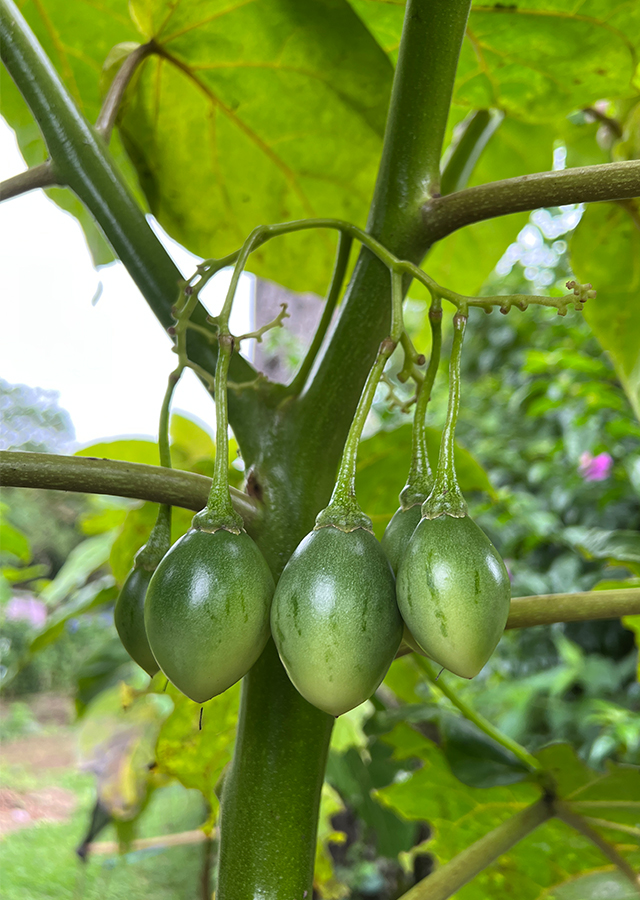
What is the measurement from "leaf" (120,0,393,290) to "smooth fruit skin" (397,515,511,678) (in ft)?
1.72

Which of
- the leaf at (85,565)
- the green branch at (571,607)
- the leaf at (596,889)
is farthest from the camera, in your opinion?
the leaf at (85,565)

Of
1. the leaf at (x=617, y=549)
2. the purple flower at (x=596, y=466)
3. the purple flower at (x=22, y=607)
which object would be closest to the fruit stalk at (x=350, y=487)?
the leaf at (x=617, y=549)

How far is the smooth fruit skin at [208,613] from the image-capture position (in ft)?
1.05

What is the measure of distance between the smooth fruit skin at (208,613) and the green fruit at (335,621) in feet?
0.04

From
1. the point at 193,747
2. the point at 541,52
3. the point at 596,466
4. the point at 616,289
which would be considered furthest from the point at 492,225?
the point at 596,466

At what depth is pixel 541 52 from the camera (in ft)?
2.16

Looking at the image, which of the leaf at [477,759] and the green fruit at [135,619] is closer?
the green fruit at [135,619]

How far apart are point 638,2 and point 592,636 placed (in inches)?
80.3

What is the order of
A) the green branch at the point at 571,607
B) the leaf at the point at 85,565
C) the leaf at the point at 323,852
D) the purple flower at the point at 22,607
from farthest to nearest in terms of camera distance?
the purple flower at the point at 22,607, the leaf at the point at 85,565, the leaf at the point at 323,852, the green branch at the point at 571,607

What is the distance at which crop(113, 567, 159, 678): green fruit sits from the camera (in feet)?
1.32

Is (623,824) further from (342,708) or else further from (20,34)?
(20,34)

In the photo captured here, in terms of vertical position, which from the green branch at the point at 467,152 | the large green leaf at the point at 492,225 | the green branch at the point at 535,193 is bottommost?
the green branch at the point at 535,193

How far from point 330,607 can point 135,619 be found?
0.47 feet

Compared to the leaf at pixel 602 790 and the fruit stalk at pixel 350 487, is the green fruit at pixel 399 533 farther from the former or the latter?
the leaf at pixel 602 790
